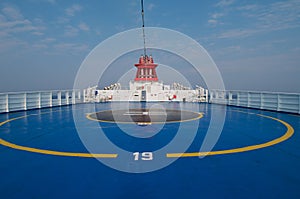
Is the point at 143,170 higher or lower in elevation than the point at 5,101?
lower

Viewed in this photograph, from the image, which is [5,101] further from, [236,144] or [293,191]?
[293,191]

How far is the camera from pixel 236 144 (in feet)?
15.4

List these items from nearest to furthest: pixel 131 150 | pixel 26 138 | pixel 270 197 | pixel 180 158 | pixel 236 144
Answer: pixel 270 197
pixel 180 158
pixel 131 150
pixel 236 144
pixel 26 138

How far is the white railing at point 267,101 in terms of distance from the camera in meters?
10.4

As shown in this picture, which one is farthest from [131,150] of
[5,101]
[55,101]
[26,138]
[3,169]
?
[55,101]

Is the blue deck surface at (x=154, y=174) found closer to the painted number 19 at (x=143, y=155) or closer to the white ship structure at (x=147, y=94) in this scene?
the painted number 19 at (x=143, y=155)

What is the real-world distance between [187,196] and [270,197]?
1074mm

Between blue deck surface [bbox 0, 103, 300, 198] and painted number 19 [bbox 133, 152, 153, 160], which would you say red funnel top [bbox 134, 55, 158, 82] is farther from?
painted number 19 [bbox 133, 152, 153, 160]

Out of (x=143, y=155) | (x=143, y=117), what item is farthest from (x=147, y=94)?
(x=143, y=155)

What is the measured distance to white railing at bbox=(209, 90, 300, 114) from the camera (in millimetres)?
10438

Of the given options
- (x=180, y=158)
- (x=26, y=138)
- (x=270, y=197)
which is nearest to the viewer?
(x=270, y=197)

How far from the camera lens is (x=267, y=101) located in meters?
11.9

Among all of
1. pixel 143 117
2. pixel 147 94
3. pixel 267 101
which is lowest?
pixel 143 117

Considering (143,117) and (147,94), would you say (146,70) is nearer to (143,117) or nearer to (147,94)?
(147,94)
